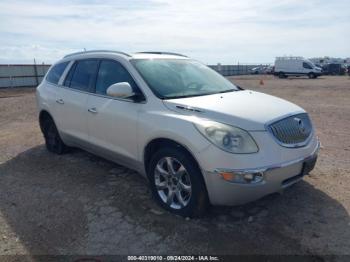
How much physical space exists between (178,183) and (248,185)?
2.77 feet

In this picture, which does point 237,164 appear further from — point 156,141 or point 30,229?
point 30,229

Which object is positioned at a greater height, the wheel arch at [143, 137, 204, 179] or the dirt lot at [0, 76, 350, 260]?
the wheel arch at [143, 137, 204, 179]

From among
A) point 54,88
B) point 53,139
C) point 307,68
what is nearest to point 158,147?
point 54,88

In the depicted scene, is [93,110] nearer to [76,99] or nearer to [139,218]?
[76,99]

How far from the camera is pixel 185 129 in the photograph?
368 cm

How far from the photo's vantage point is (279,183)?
3.61 meters

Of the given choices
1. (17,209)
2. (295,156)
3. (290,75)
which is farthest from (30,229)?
(290,75)

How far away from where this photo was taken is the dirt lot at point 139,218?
3.46 m

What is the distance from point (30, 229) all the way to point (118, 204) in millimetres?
1030

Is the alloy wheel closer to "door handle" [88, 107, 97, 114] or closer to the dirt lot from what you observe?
the dirt lot

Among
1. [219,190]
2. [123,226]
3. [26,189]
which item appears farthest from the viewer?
[26,189]

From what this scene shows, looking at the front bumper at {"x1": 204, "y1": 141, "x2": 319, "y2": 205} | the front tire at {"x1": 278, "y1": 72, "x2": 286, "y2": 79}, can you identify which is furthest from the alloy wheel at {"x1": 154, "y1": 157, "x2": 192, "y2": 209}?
the front tire at {"x1": 278, "y1": 72, "x2": 286, "y2": 79}

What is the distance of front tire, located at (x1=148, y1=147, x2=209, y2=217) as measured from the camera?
12.1 ft

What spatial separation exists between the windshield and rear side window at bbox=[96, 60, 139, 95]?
0.19 m
